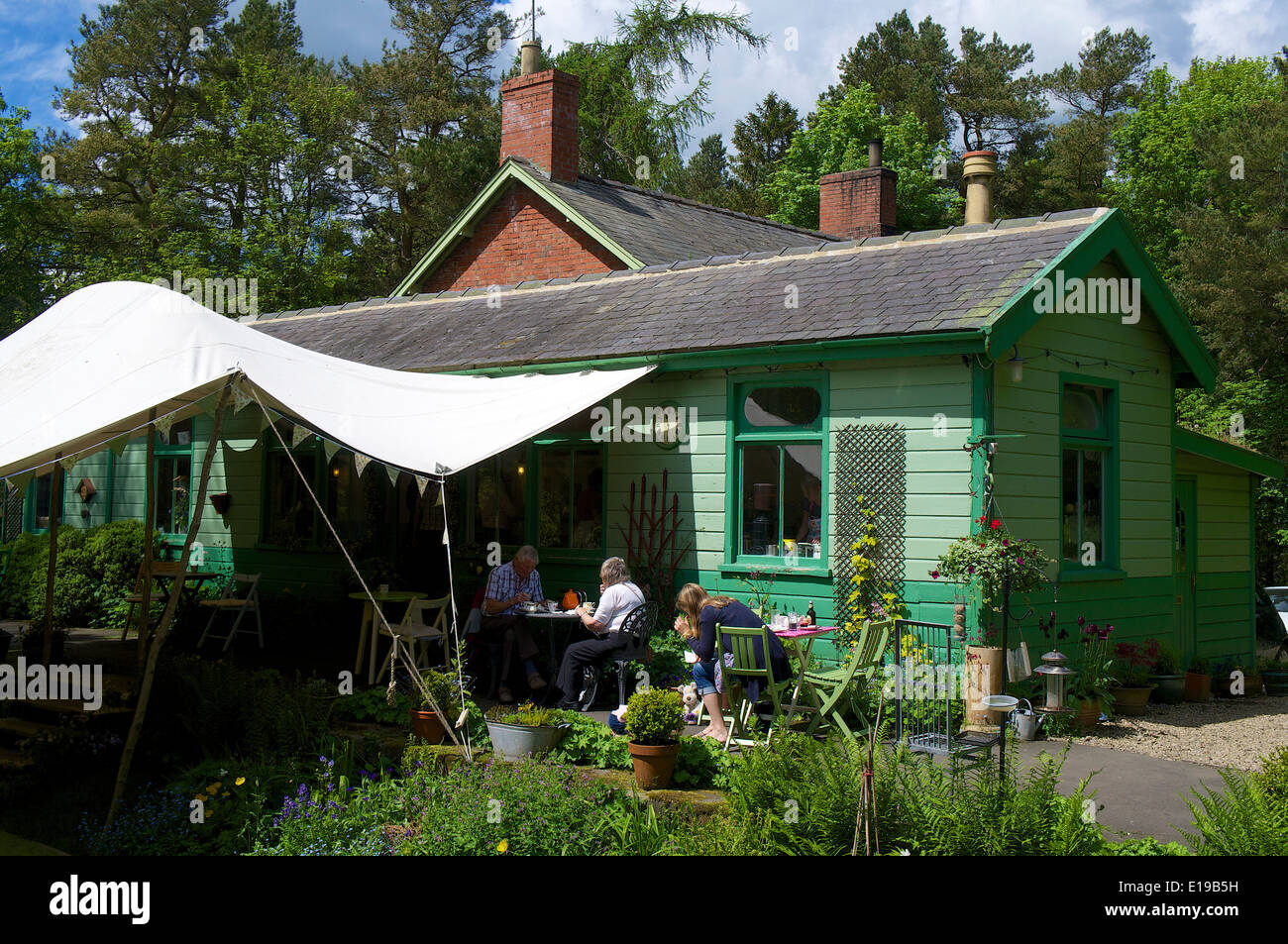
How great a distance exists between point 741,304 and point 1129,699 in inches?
199

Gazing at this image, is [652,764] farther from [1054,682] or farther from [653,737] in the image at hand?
[1054,682]

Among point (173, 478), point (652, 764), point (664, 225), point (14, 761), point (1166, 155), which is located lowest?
point (14, 761)

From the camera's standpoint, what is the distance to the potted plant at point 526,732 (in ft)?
22.1

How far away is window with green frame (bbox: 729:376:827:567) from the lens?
9.76 metres

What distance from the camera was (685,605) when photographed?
7.83 meters

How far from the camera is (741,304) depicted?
10.9 metres

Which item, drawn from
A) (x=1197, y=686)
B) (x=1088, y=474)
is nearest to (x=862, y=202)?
(x=1088, y=474)

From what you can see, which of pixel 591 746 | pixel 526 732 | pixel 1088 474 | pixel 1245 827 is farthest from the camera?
pixel 1088 474

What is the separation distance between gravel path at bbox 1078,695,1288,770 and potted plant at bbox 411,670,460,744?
4900 mm

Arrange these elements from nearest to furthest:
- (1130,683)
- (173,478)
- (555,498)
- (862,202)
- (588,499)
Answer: (1130,683) → (588,499) → (555,498) → (173,478) → (862,202)

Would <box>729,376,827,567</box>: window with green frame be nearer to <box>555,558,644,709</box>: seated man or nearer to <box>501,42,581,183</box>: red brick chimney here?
<box>555,558,644,709</box>: seated man
